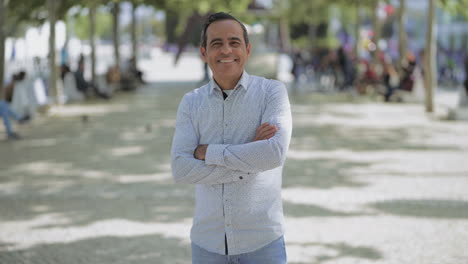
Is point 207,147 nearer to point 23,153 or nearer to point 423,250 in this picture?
point 423,250

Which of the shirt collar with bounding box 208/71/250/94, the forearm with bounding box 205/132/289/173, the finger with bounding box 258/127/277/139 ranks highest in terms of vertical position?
the shirt collar with bounding box 208/71/250/94

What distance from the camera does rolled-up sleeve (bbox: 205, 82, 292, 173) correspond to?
123 inches

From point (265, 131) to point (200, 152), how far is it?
0.31m

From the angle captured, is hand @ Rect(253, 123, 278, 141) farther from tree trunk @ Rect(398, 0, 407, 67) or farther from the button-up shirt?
tree trunk @ Rect(398, 0, 407, 67)

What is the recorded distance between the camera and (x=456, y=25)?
69.9 m

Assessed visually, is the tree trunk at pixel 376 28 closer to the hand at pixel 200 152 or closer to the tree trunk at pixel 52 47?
the tree trunk at pixel 52 47

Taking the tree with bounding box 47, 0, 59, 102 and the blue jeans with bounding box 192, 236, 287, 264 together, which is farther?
the tree with bounding box 47, 0, 59, 102

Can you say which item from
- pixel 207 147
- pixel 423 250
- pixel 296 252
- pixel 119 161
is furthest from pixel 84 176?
pixel 207 147

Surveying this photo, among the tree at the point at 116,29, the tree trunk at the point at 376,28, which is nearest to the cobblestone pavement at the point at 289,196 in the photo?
the tree trunk at the point at 376,28

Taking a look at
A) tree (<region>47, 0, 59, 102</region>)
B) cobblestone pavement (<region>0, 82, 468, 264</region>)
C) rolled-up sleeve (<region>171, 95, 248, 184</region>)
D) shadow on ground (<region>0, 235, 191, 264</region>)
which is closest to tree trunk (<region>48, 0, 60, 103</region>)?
tree (<region>47, 0, 59, 102</region>)

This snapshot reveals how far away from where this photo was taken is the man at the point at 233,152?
3.10 m

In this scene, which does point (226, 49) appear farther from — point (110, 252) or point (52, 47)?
point (52, 47)

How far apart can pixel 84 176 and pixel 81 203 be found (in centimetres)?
197

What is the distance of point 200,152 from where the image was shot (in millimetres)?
3234
